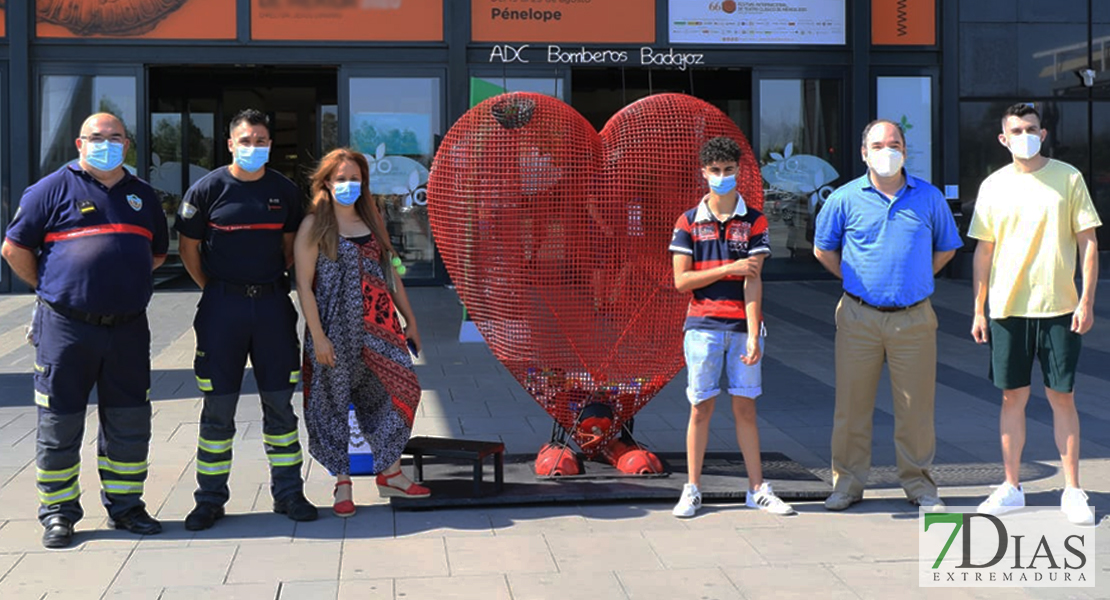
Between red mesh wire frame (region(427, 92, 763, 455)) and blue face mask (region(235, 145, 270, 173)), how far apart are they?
1.19 m

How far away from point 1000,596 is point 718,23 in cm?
1342

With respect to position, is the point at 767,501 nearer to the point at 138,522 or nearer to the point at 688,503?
the point at 688,503

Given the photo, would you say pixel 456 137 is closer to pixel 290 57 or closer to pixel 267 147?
pixel 267 147

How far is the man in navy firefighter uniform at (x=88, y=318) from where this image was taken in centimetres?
532

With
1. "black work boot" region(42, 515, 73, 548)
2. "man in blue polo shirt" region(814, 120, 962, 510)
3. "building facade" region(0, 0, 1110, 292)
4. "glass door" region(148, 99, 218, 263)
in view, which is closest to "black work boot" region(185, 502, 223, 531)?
"black work boot" region(42, 515, 73, 548)

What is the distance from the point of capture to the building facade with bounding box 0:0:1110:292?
16.2 m

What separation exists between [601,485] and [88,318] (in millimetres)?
2500

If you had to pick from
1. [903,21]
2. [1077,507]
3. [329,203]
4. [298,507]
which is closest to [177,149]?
[903,21]

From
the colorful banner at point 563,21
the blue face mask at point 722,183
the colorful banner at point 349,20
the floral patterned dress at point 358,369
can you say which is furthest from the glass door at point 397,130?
the blue face mask at point 722,183

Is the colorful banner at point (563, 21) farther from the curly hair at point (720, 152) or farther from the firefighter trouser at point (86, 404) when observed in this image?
the firefighter trouser at point (86, 404)

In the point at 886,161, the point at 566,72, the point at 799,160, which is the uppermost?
the point at 566,72

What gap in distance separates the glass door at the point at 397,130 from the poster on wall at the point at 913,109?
615cm

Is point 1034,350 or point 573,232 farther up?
point 573,232

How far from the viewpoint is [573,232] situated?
653cm
